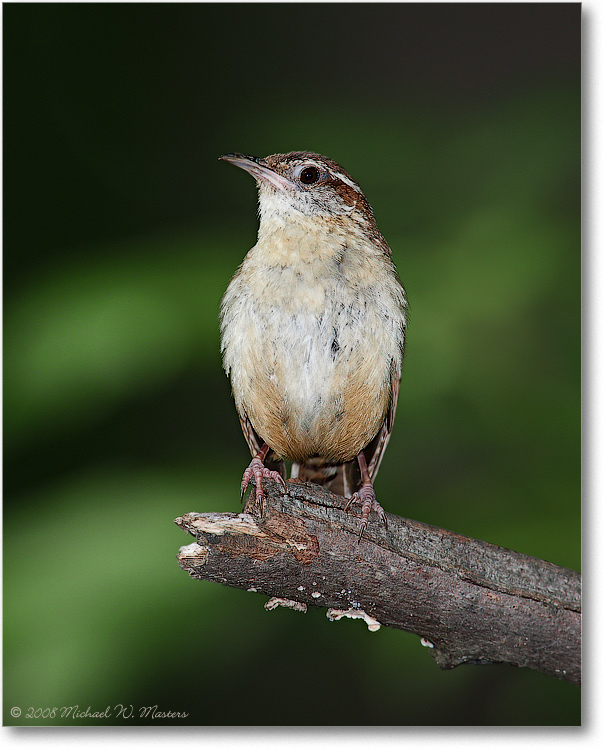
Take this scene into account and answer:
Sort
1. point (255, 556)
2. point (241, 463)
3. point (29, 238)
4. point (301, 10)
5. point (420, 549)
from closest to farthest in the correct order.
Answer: point (255, 556) → point (420, 549) → point (301, 10) → point (29, 238) → point (241, 463)

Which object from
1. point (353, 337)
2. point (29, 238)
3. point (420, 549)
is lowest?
point (420, 549)

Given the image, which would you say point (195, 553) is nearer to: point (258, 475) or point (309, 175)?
point (258, 475)

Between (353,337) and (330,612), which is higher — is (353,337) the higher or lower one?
the higher one

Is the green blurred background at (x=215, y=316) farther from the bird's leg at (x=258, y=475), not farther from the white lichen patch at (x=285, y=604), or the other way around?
the bird's leg at (x=258, y=475)

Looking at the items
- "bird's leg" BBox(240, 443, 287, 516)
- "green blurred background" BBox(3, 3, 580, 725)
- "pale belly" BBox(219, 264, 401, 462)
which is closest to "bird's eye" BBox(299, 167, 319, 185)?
"pale belly" BBox(219, 264, 401, 462)

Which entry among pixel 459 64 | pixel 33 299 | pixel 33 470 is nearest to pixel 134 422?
pixel 33 470

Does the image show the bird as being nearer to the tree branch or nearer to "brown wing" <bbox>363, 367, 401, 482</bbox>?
"brown wing" <bbox>363, 367, 401, 482</bbox>

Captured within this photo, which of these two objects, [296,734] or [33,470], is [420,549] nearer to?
[296,734]
